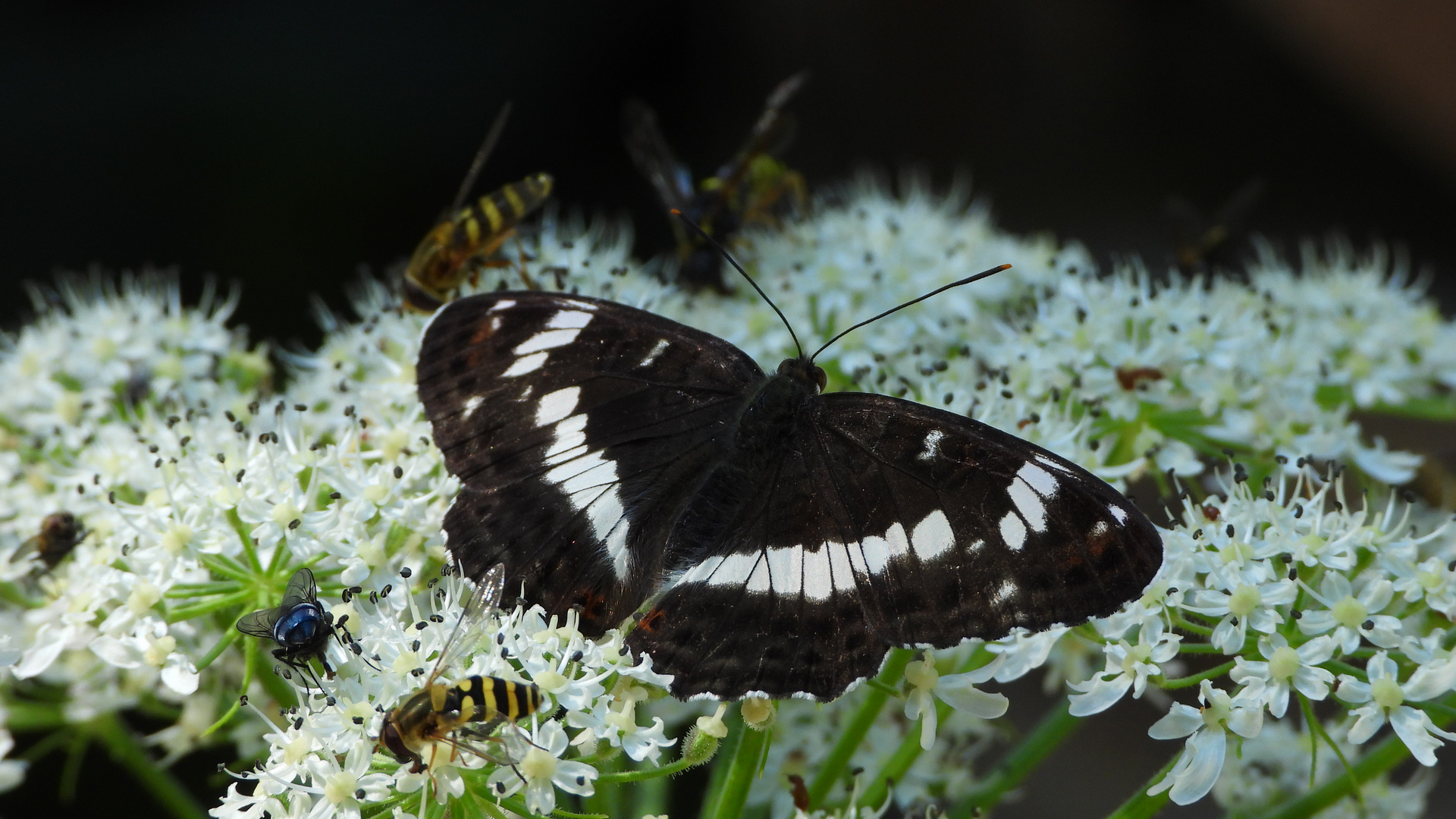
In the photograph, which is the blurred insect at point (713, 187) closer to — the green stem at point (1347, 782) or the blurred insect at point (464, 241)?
the blurred insect at point (464, 241)

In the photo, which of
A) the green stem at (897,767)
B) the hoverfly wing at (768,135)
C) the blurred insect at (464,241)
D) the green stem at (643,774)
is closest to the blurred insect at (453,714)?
the green stem at (643,774)

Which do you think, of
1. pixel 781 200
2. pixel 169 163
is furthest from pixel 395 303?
pixel 169 163

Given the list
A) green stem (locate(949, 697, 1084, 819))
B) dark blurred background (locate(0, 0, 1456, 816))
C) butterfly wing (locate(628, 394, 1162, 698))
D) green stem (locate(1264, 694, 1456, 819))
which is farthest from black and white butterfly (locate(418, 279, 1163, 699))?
dark blurred background (locate(0, 0, 1456, 816))

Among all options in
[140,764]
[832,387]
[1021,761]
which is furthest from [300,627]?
[832,387]

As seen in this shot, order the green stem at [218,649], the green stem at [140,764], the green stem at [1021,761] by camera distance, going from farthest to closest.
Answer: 1. the green stem at [140,764]
2. the green stem at [1021,761]
3. the green stem at [218,649]

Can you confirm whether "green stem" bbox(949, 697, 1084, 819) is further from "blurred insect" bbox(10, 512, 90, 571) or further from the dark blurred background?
the dark blurred background

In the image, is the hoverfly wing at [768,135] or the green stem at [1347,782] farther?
the hoverfly wing at [768,135]

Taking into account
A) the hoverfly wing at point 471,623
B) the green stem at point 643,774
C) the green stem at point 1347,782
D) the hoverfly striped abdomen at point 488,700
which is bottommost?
the green stem at point 1347,782
